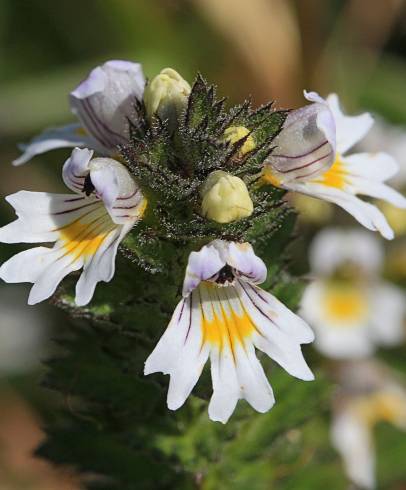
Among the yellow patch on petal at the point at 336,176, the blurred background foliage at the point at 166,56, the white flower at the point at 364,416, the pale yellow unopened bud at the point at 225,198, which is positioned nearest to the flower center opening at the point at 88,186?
the pale yellow unopened bud at the point at 225,198

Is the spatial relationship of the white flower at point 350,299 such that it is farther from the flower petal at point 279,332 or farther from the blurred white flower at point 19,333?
the flower petal at point 279,332

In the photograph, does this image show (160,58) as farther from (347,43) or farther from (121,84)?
(121,84)

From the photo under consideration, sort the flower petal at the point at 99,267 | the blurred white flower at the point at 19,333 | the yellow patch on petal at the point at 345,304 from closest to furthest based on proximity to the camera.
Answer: the flower petal at the point at 99,267
the yellow patch on petal at the point at 345,304
the blurred white flower at the point at 19,333

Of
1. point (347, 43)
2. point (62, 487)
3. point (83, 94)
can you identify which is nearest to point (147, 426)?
point (83, 94)

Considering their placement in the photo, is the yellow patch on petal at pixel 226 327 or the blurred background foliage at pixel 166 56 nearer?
the yellow patch on petal at pixel 226 327

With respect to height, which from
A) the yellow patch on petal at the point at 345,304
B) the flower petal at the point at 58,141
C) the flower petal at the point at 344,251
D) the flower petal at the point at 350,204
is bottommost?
the yellow patch on petal at the point at 345,304

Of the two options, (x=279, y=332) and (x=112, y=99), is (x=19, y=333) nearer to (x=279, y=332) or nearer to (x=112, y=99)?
(x=112, y=99)

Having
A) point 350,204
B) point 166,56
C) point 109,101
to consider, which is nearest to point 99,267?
point 109,101

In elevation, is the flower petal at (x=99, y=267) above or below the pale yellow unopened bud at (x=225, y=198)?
below
